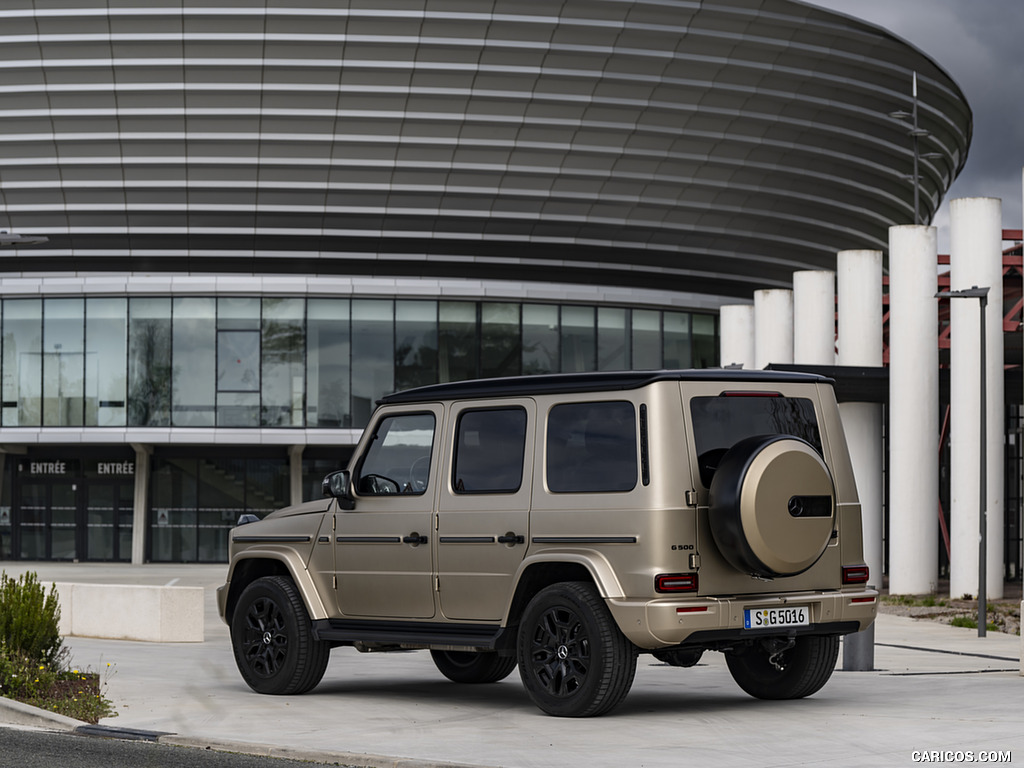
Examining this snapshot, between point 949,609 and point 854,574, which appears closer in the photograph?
point 854,574

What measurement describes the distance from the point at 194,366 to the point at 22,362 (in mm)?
4680

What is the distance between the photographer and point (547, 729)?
9383 millimetres

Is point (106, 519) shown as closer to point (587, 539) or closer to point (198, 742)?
point (198, 742)

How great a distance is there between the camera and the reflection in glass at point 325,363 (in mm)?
39000

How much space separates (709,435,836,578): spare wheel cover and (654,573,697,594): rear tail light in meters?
0.28

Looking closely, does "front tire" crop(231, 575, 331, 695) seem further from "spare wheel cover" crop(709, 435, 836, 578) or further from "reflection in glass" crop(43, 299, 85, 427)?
"reflection in glass" crop(43, 299, 85, 427)

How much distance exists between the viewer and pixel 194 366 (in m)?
39.0

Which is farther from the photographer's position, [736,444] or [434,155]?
[434,155]

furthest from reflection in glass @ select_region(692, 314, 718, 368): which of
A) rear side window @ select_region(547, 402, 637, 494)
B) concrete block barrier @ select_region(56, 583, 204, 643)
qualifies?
rear side window @ select_region(547, 402, 637, 494)

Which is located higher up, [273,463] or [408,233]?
[408,233]

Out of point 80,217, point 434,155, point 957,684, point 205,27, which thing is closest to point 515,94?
point 434,155

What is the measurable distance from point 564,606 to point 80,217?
32.0 metres

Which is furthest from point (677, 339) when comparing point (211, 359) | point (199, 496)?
point (199, 496)

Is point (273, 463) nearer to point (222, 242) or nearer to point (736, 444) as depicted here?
point (222, 242)
